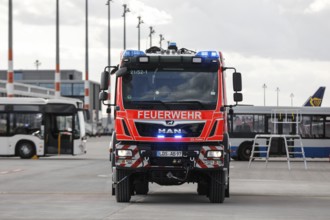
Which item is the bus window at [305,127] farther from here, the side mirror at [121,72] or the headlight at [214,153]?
the side mirror at [121,72]

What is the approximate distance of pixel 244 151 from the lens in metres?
46.2

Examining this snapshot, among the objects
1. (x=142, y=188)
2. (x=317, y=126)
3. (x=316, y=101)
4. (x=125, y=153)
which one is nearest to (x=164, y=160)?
(x=125, y=153)

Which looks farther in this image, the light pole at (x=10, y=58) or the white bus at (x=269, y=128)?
the light pole at (x=10, y=58)

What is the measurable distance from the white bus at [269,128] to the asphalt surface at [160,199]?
48.2 ft

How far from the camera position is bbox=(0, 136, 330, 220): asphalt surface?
54.0 feet

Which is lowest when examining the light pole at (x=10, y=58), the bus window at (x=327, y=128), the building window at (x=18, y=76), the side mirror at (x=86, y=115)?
the bus window at (x=327, y=128)

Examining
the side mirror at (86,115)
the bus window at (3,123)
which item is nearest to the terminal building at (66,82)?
the side mirror at (86,115)

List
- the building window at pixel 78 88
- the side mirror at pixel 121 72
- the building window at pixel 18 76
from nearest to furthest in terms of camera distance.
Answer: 1. the side mirror at pixel 121 72
2. the building window at pixel 78 88
3. the building window at pixel 18 76

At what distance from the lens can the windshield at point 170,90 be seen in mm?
18734

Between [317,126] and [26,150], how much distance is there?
13.4 meters

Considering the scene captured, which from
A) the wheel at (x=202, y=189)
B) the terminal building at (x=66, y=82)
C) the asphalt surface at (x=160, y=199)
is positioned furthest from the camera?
the terminal building at (x=66, y=82)

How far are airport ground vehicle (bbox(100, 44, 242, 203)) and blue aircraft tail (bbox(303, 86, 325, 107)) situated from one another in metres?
38.7

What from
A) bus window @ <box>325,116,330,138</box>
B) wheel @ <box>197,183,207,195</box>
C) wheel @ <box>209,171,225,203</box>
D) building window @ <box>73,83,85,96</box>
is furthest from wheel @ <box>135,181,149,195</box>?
building window @ <box>73,83,85,96</box>

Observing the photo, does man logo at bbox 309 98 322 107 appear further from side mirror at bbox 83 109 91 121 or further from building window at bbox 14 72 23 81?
building window at bbox 14 72 23 81
